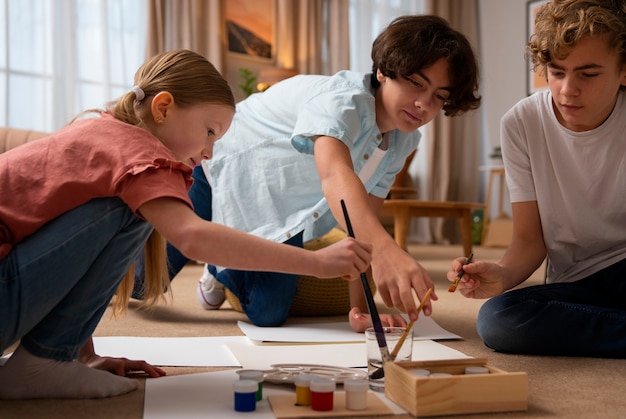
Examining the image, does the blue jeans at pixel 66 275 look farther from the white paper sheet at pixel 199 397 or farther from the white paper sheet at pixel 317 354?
the white paper sheet at pixel 317 354

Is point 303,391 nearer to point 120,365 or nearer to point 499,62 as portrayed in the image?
point 120,365

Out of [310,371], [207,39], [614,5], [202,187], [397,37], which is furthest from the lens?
[207,39]

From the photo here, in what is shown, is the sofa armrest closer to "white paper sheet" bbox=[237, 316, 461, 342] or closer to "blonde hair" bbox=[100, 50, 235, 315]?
"white paper sheet" bbox=[237, 316, 461, 342]

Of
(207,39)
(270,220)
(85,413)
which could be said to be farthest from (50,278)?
(207,39)

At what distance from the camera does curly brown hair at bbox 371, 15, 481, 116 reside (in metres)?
1.58

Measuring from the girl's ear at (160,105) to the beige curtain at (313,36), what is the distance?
387cm

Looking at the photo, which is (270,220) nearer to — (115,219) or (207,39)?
(115,219)

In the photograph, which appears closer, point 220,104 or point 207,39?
point 220,104

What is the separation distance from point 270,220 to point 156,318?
0.41 meters

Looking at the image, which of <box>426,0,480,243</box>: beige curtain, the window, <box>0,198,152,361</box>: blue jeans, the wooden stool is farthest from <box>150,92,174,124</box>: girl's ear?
<box>426,0,480,243</box>: beige curtain

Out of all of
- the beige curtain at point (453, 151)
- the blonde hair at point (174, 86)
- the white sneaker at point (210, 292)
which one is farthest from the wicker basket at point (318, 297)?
the beige curtain at point (453, 151)

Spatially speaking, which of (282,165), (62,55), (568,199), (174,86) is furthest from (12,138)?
(568,199)

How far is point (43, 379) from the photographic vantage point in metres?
1.02

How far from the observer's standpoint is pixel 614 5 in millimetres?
1457
